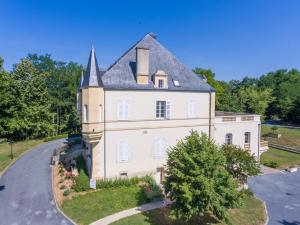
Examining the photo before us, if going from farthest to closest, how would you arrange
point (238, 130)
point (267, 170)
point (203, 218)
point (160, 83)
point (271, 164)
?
point (271, 164) < point (267, 170) < point (238, 130) < point (160, 83) < point (203, 218)

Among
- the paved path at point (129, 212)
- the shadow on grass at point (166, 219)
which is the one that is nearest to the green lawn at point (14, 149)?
the paved path at point (129, 212)

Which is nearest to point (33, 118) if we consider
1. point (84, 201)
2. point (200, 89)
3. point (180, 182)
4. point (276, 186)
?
point (84, 201)

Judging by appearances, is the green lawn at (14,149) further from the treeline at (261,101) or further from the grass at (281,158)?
the treeline at (261,101)

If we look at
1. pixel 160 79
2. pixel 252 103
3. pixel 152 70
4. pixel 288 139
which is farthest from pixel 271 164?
pixel 252 103

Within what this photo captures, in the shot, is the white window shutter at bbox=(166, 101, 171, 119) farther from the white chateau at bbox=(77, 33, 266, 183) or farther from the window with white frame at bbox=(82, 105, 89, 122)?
the window with white frame at bbox=(82, 105, 89, 122)

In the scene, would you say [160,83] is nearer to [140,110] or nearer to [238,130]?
[140,110]

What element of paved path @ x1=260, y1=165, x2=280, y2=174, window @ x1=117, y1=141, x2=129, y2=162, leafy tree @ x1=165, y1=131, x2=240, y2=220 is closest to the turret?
window @ x1=117, y1=141, x2=129, y2=162
